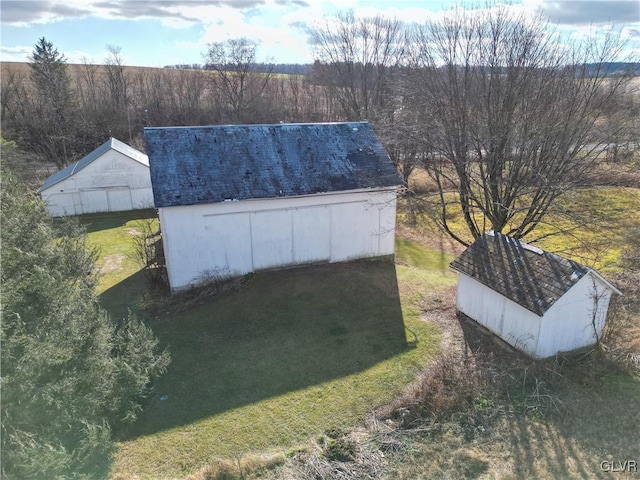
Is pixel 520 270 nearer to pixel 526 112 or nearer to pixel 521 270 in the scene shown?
pixel 521 270

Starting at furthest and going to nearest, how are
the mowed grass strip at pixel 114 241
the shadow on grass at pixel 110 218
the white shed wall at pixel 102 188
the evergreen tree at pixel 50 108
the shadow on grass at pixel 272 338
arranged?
1. the evergreen tree at pixel 50 108
2. the white shed wall at pixel 102 188
3. the shadow on grass at pixel 110 218
4. the mowed grass strip at pixel 114 241
5. the shadow on grass at pixel 272 338

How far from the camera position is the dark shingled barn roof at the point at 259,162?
16172 mm

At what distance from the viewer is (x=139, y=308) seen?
1577cm

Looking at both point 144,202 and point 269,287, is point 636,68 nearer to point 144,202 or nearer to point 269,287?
point 269,287

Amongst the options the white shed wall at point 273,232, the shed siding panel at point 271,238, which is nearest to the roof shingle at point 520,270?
the white shed wall at point 273,232

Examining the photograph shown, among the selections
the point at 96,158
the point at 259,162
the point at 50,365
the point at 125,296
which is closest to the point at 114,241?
the point at 96,158

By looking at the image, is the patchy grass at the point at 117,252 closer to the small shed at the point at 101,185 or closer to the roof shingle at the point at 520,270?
the small shed at the point at 101,185

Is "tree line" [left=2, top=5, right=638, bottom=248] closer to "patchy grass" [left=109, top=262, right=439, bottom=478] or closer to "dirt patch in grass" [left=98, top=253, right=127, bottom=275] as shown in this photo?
"patchy grass" [left=109, top=262, right=439, bottom=478]

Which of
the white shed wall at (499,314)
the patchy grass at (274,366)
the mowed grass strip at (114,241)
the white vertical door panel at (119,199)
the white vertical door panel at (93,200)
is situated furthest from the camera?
the white vertical door panel at (119,199)

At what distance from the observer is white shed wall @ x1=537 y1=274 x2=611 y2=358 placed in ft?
36.6

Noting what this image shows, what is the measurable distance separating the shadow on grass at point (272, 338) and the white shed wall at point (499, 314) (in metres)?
2.30

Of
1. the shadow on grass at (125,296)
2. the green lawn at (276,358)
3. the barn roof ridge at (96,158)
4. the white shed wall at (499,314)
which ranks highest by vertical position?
the barn roof ridge at (96,158)

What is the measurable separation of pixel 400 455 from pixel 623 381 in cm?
640

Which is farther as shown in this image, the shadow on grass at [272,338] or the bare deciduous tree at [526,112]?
the bare deciduous tree at [526,112]
